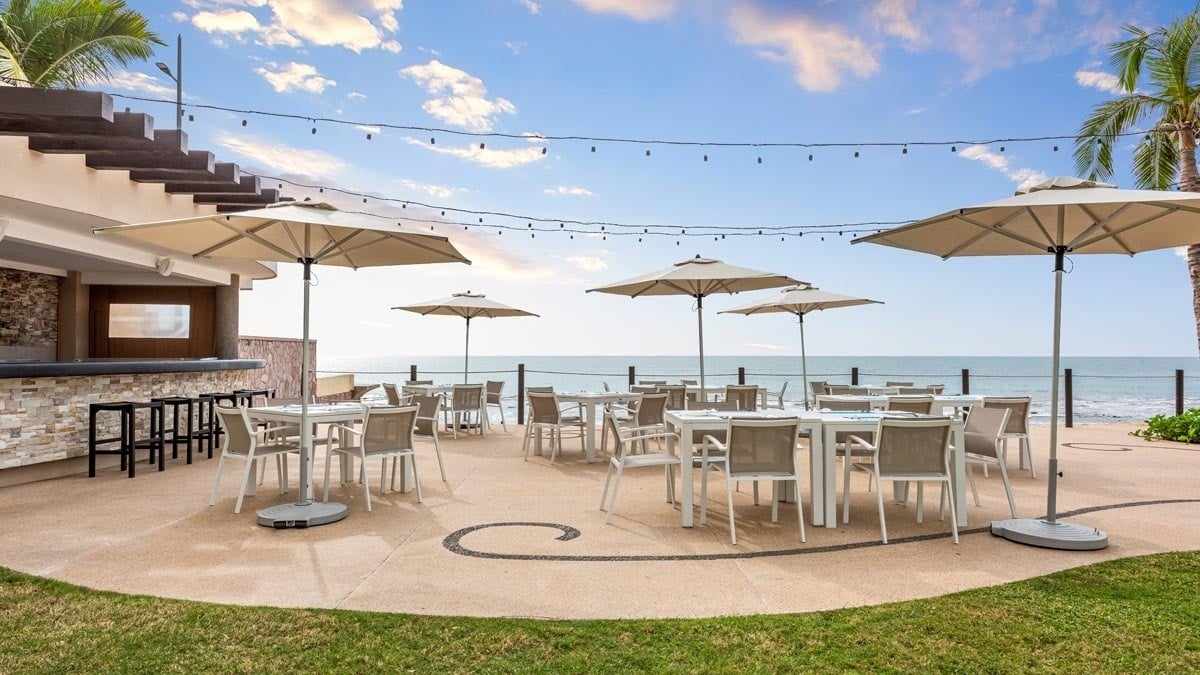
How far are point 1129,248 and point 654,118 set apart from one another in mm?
8943

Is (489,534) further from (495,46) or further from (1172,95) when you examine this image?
(1172,95)

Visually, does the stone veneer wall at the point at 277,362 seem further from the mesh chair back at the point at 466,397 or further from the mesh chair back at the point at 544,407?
the mesh chair back at the point at 544,407

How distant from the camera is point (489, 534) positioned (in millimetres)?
4629

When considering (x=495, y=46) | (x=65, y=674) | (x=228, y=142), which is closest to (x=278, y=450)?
(x=65, y=674)

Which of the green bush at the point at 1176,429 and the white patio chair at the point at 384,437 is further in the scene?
the green bush at the point at 1176,429

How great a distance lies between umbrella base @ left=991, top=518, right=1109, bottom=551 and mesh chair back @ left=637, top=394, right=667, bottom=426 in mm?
3392

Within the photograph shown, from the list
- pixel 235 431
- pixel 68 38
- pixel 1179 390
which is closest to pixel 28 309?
pixel 68 38

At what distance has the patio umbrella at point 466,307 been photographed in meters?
10.8

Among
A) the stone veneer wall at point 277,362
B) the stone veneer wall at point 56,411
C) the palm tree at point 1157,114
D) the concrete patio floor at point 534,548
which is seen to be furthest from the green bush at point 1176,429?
the stone veneer wall at point 277,362

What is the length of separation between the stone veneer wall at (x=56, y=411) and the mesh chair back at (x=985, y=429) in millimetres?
8079

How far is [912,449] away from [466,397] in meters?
6.24

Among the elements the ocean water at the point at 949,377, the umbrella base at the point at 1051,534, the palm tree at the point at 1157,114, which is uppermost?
the palm tree at the point at 1157,114

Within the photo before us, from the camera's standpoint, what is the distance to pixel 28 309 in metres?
11.8

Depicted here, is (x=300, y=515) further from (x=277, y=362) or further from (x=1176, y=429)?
(x=1176, y=429)
